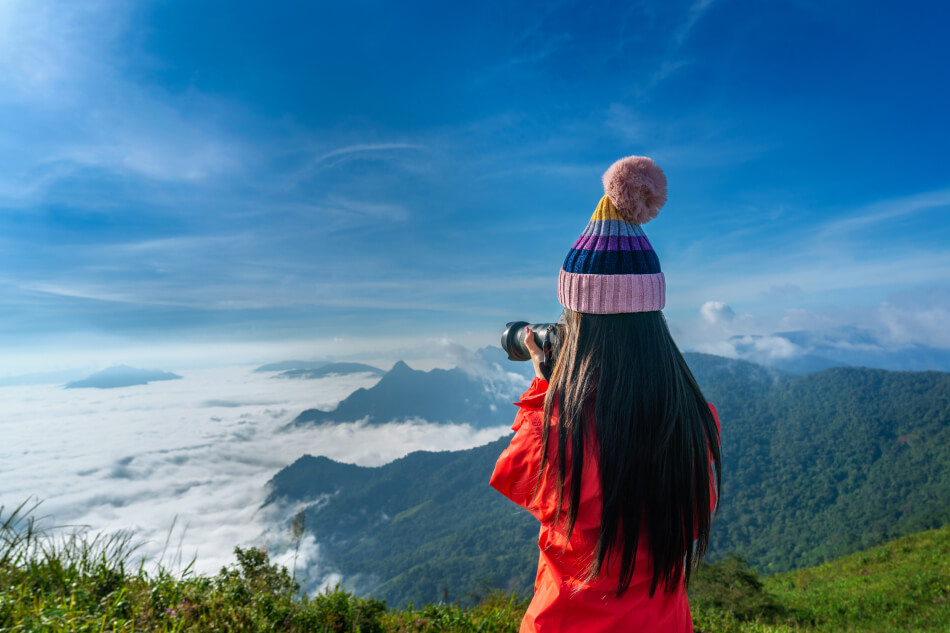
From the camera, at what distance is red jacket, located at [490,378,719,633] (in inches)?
68.3

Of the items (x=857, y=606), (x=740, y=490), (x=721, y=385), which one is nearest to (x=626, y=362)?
(x=857, y=606)

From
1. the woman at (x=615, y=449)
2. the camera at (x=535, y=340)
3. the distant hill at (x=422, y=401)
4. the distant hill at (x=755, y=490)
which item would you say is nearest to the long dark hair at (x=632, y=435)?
the woman at (x=615, y=449)

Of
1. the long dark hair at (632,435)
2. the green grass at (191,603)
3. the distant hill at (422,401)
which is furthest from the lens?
the distant hill at (422,401)

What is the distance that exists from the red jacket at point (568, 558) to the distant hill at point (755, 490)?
146 ft

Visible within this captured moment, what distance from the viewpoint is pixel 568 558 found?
180cm

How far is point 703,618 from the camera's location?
4.18 meters

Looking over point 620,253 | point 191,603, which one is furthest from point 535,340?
point 191,603

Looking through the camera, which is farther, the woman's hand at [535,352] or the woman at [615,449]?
the woman's hand at [535,352]

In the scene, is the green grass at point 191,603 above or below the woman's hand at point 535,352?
below

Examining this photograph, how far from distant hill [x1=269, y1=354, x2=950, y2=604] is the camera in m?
44.1

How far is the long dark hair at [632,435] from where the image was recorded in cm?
170

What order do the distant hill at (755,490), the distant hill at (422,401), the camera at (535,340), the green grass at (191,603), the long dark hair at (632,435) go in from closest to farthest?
the long dark hair at (632,435) < the camera at (535,340) < the green grass at (191,603) < the distant hill at (755,490) < the distant hill at (422,401)

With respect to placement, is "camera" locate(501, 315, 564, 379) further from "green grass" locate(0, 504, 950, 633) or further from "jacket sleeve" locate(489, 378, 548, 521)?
"green grass" locate(0, 504, 950, 633)

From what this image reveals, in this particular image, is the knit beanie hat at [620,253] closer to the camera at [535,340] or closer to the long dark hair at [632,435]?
the long dark hair at [632,435]
